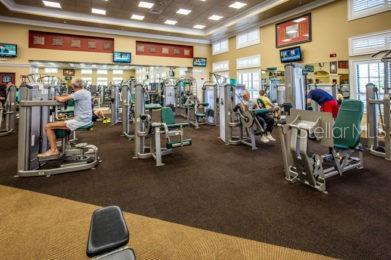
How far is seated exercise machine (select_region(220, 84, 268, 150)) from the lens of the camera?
5.14 m

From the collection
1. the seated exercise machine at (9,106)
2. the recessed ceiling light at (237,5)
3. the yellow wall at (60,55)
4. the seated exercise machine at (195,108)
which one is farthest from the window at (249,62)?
the seated exercise machine at (9,106)

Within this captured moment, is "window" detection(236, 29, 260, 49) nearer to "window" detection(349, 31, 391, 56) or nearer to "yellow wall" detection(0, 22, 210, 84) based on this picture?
"yellow wall" detection(0, 22, 210, 84)

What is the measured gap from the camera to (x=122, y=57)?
11844mm

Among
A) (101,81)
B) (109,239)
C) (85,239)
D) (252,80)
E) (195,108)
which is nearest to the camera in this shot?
(109,239)

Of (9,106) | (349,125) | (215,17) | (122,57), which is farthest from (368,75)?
(9,106)

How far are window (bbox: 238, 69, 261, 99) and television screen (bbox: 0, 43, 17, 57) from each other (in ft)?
33.1

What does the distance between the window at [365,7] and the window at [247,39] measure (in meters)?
4.07

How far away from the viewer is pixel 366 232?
2037 millimetres

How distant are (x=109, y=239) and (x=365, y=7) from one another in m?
9.07

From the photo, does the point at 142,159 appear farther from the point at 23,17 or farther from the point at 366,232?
the point at 23,17

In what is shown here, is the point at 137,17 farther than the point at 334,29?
Yes

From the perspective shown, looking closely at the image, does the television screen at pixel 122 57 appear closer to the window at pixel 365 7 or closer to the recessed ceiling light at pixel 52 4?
the recessed ceiling light at pixel 52 4

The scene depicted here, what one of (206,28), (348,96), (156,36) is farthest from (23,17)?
(348,96)

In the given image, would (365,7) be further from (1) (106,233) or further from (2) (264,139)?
(1) (106,233)
